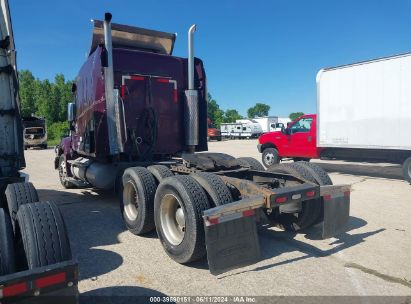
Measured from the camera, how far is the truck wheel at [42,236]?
269 centimetres

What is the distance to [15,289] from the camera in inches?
87.5

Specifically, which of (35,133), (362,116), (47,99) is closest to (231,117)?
(47,99)

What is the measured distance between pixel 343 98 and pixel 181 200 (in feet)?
28.9

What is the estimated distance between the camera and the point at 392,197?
25.7ft

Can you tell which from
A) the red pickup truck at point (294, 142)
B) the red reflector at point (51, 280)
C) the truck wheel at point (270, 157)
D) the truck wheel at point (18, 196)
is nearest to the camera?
the red reflector at point (51, 280)

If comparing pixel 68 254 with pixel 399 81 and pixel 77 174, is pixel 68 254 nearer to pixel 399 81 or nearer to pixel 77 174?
pixel 77 174

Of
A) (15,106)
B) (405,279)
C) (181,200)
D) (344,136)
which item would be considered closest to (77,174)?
(15,106)

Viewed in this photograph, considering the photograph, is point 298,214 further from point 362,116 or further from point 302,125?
point 302,125

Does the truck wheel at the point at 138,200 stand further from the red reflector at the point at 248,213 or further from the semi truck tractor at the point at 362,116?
the semi truck tractor at the point at 362,116

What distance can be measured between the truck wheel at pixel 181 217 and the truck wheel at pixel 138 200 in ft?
1.32

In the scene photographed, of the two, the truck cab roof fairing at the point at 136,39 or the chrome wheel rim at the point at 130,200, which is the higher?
the truck cab roof fairing at the point at 136,39

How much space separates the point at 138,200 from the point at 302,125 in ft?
30.9

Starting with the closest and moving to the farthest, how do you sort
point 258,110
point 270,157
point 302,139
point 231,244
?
point 231,244
point 302,139
point 270,157
point 258,110

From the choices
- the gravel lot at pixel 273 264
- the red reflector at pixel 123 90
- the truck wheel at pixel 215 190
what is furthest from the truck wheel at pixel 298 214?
the red reflector at pixel 123 90
